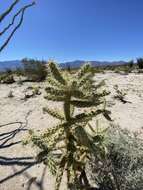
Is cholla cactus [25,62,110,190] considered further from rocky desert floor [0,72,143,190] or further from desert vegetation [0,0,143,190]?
rocky desert floor [0,72,143,190]

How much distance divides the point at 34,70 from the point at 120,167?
39.8ft

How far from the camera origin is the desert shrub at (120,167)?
2.72 metres

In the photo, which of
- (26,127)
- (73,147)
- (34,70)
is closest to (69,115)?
(73,147)

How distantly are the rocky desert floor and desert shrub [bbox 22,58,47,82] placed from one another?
151 inches

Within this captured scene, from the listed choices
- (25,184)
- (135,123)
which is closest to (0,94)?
(135,123)

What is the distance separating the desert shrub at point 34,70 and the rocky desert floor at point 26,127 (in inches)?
151

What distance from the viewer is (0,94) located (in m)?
10.2

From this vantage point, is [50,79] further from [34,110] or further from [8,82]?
[8,82]

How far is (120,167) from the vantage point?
3.00m

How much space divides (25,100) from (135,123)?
4112mm

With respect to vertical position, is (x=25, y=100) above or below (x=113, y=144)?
below

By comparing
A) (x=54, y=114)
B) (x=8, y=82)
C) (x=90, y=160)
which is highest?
(x=54, y=114)

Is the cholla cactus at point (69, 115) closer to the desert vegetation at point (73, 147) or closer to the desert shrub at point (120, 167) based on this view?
the desert vegetation at point (73, 147)

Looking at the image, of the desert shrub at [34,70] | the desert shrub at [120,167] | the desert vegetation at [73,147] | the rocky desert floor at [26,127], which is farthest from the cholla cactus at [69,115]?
the desert shrub at [34,70]
